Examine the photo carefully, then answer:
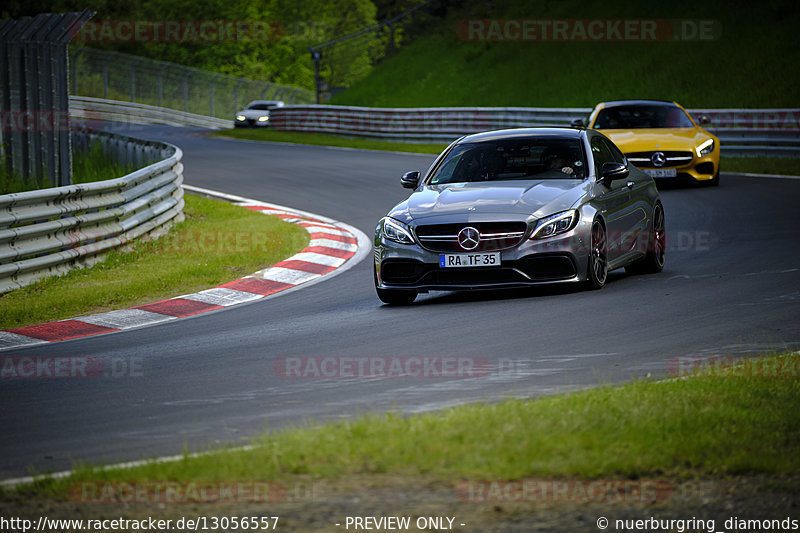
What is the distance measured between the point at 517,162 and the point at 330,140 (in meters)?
24.4

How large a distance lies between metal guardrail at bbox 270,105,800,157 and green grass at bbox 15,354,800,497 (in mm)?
16658

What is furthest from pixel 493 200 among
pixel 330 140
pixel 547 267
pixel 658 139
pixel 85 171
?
pixel 330 140

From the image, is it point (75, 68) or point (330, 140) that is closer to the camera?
point (330, 140)

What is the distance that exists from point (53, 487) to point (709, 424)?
301 cm

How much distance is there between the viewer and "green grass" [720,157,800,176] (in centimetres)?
2206

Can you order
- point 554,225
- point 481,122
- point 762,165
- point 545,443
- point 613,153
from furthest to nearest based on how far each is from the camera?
1. point 481,122
2. point 762,165
3. point 613,153
4. point 554,225
5. point 545,443

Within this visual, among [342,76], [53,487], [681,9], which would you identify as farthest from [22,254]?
[342,76]

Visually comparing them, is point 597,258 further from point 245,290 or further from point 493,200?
point 245,290

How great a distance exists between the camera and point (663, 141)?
18.9 metres

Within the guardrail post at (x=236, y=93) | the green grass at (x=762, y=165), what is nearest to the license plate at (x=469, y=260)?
the green grass at (x=762, y=165)

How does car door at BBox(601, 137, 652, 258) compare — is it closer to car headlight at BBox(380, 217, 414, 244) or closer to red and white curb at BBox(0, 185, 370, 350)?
car headlight at BBox(380, 217, 414, 244)

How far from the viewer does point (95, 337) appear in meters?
9.55

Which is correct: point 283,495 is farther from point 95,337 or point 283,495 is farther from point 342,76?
point 342,76

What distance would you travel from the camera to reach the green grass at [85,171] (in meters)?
15.0
